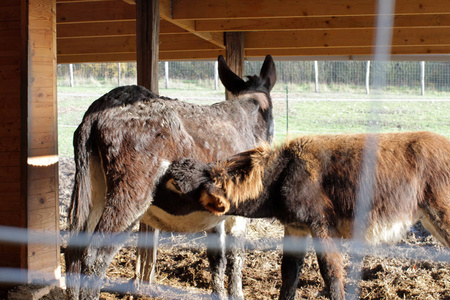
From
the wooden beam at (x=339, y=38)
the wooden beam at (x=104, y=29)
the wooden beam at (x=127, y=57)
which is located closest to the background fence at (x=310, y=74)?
the wooden beam at (x=127, y=57)

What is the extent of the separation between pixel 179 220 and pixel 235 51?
364 cm

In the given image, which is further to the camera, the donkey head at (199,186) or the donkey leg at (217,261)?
the donkey leg at (217,261)

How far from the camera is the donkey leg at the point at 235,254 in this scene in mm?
4207

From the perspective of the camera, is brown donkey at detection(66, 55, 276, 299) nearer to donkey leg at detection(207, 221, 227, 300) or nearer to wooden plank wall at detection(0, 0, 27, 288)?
donkey leg at detection(207, 221, 227, 300)

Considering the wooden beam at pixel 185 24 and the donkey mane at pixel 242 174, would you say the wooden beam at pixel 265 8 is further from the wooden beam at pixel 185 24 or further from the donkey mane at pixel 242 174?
the donkey mane at pixel 242 174

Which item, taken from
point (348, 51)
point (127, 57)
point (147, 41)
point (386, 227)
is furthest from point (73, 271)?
point (127, 57)

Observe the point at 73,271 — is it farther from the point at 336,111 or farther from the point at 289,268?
the point at 336,111

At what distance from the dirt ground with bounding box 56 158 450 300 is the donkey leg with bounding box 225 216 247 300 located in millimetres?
233

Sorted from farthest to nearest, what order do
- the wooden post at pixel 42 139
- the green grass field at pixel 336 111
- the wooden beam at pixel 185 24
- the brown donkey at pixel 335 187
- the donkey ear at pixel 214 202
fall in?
the green grass field at pixel 336 111, the wooden beam at pixel 185 24, the wooden post at pixel 42 139, the brown donkey at pixel 335 187, the donkey ear at pixel 214 202

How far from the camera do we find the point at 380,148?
261 cm

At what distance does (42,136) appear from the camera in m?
3.51

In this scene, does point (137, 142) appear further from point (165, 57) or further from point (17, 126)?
point (165, 57)

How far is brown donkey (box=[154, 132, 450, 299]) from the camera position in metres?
2.48

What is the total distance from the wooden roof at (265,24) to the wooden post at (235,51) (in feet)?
0.87
